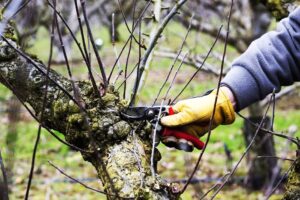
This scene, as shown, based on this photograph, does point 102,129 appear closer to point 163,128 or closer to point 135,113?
point 135,113

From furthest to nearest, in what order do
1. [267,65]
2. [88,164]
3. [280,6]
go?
[88,164] < [280,6] < [267,65]

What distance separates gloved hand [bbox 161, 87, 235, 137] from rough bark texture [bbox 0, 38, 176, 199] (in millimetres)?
136

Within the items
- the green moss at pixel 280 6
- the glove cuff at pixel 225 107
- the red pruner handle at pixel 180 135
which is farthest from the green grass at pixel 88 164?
the red pruner handle at pixel 180 135

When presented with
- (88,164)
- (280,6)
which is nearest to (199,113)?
(280,6)

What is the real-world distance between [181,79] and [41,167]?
6.20m

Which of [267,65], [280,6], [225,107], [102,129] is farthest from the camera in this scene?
[280,6]

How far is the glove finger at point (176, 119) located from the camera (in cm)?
181

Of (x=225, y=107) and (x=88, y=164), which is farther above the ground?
(x=88, y=164)

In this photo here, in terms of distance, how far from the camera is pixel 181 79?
38.0 ft

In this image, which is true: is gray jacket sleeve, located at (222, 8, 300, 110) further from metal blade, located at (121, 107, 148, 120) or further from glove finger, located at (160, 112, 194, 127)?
metal blade, located at (121, 107, 148, 120)

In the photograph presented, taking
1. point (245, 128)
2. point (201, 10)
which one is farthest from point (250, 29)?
point (245, 128)

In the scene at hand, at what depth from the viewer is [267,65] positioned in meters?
2.14

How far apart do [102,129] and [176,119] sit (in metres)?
0.30

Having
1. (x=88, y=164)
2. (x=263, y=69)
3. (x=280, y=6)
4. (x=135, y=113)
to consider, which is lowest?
(x=135, y=113)
